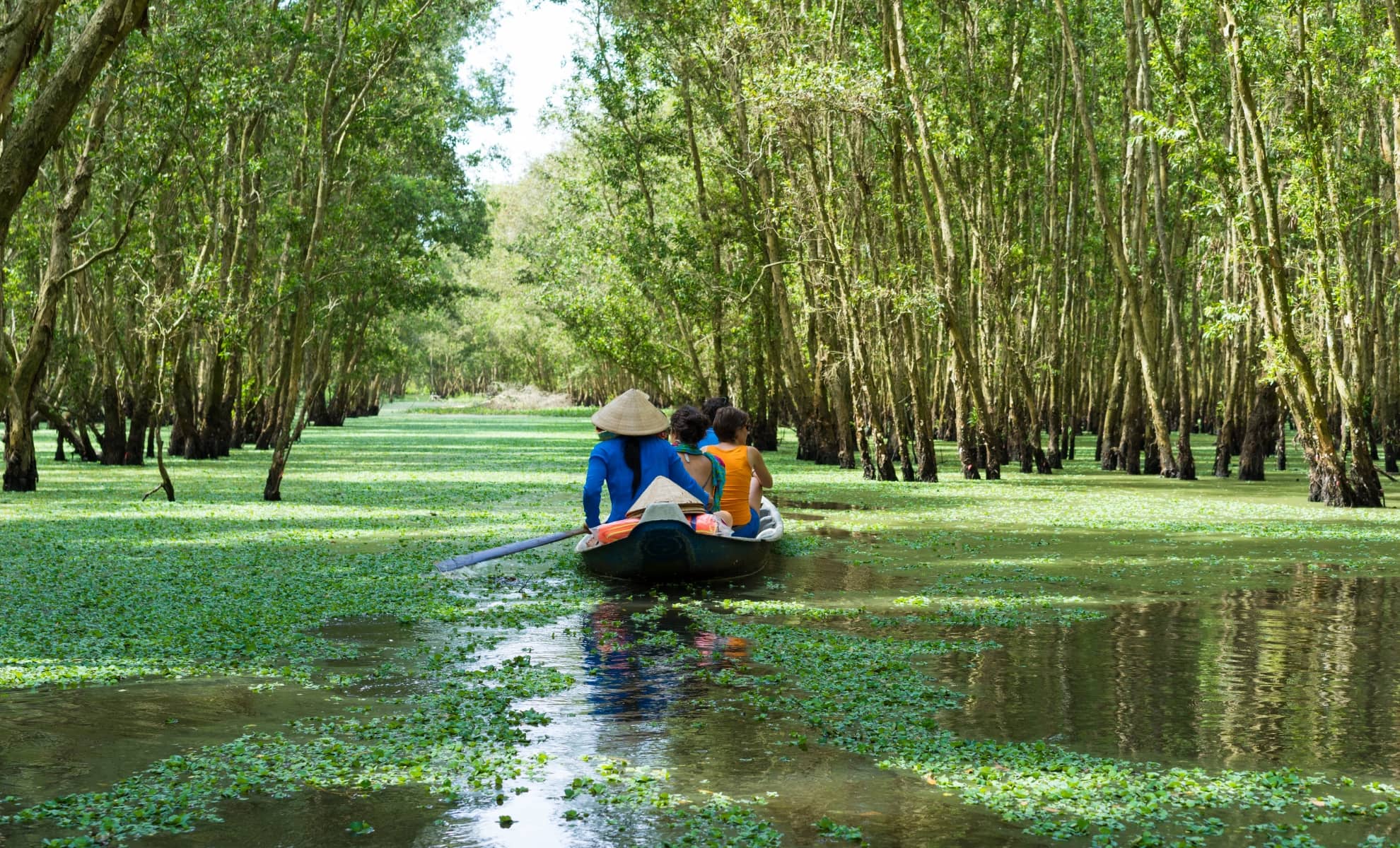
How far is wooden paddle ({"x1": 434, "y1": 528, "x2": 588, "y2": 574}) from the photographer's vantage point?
1152cm

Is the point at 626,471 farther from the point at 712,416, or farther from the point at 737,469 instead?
the point at 712,416

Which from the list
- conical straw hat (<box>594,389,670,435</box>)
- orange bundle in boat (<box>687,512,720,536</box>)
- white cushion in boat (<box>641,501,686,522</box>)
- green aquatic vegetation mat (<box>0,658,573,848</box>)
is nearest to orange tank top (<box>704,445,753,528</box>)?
orange bundle in boat (<box>687,512,720,536</box>)

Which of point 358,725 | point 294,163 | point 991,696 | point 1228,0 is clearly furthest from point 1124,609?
point 294,163

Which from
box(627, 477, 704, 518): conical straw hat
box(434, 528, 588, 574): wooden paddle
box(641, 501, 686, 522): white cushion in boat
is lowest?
box(434, 528, 588, 574): wooden paddle

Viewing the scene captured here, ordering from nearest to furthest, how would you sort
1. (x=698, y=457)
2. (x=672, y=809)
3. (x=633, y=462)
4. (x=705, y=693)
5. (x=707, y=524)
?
1. (x=672, y=809)
2. (x=705, y=693)
3. (x=707, y=524)
4. (x=633, y=462)
5. (x=698, y=457)

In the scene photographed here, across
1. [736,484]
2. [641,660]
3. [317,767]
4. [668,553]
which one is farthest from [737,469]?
[317,767]

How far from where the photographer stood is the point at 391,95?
25609mm

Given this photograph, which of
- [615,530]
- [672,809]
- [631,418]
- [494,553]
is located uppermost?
[631,418]

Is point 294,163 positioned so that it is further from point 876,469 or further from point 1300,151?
point 1300,151

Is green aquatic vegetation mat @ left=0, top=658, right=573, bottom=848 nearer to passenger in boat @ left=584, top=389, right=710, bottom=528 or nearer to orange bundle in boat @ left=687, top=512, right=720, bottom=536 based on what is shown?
orange bundle in boat @ left=687, top=512, right=720, bottom=536

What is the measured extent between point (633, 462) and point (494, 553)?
1.56 meters

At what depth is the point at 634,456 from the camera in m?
11.2

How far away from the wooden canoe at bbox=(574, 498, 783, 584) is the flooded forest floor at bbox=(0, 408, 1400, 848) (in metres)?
0.23

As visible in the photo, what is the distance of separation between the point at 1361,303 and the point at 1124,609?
19.6 meters
